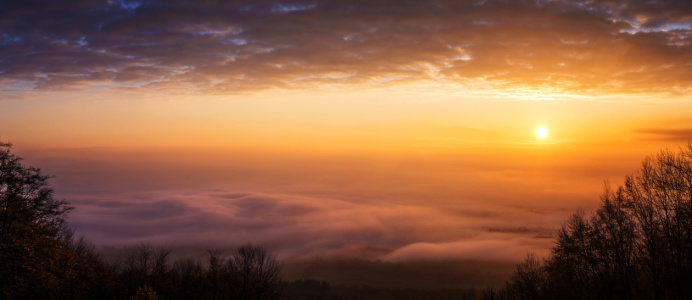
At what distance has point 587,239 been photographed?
147 feet

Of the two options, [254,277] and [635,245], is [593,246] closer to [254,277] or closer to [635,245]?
[635,245]

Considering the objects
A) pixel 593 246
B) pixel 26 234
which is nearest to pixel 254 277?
pixel 26 234

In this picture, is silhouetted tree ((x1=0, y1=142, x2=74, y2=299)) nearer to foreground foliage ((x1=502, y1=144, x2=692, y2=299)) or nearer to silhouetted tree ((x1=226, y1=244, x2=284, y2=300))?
silhouetted tree ((x1=226, y1=244, x2=284, y2=300))

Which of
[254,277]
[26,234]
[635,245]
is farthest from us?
[254,277]

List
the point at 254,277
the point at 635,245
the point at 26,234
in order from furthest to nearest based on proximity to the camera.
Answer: the point at 254,277, the point at 635,245, the point at 26,234

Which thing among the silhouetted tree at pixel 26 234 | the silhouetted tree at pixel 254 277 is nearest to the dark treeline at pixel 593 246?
the silhouetted tree at pixel 26 234

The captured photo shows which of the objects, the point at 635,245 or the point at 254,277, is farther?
the point at 254,277

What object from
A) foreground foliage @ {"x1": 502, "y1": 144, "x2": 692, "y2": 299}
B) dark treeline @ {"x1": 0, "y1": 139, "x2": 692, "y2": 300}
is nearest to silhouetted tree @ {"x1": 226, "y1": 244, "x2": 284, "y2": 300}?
dark treeline @ {"x1": 0, "y1": 139, "x2": 692, "y2": 300}

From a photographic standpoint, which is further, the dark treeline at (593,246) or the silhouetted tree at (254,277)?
the silhouetted tree at (254,277)

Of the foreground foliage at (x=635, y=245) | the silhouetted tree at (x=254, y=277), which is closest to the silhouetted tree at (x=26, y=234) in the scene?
the silhouetted tree at (x=254, y=277)

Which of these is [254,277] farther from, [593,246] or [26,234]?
[593,246]

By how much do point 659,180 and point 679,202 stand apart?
247 cm

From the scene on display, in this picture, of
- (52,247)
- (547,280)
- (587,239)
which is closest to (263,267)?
(52,247)

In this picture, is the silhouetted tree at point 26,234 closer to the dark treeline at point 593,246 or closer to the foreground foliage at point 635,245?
the dark treeline at point 593,246
